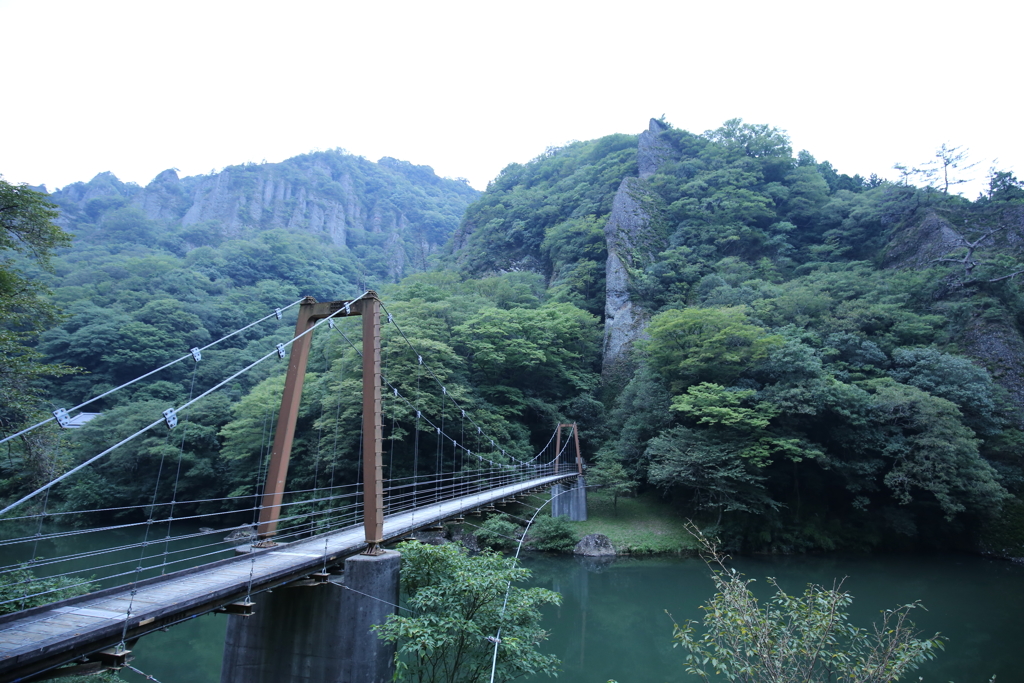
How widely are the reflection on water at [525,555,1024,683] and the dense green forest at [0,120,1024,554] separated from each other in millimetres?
1378

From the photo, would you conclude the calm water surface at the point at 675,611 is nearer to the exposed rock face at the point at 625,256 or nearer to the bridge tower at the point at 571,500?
the bridge tower at the point at 571,500

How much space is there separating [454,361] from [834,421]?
10734 mm

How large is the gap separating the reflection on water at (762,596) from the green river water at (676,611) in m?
0.02

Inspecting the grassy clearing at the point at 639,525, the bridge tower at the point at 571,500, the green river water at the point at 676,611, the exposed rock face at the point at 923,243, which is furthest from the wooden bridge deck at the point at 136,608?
the exposed rock face at the point at 923,243

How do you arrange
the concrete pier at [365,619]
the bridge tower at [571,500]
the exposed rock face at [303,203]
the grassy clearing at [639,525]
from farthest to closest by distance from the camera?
the exposed rock face at [303,203], the bridge tower at [571,500], the grassy clearing at [639,525], the concrete pier at [365,619]

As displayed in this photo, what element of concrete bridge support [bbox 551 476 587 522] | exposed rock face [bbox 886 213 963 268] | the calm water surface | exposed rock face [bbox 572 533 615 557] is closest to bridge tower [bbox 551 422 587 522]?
concrete bridge support [bbox 551 476 587 522]

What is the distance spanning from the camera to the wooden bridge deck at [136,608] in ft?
8.13

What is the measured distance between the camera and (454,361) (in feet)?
48.6

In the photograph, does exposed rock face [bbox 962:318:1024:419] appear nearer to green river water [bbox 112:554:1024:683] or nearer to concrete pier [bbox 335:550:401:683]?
green river water [bbox 112:554:1024:683]

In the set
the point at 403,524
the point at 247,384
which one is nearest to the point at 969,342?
the point at 403,524

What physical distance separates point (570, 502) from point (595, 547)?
1771mm

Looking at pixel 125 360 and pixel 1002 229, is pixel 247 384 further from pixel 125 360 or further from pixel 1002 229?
pixel 1002 229

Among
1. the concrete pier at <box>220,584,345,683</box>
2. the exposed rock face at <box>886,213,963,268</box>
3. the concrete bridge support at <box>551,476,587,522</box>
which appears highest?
the exposed rock face at <box>886,213,963,268</box>

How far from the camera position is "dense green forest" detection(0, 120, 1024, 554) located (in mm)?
12836
